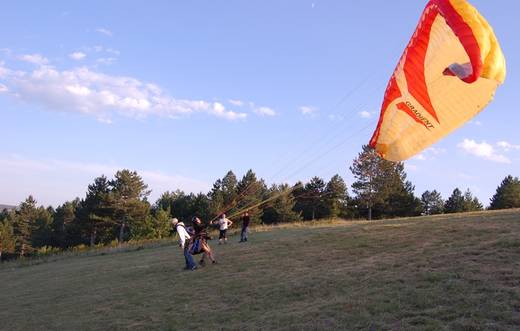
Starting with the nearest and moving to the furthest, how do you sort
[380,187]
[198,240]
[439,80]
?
[439,80] < [198,240] < [380,187]

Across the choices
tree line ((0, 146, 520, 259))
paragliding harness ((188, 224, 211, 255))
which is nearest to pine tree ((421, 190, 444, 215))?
tree line ((0, 146, 520, 259))

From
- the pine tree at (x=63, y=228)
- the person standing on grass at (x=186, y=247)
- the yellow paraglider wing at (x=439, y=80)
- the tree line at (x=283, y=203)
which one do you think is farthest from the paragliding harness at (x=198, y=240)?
the pine tree at (x=63, y=228)

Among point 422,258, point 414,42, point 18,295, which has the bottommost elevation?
point 18,295

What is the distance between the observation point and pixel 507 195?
239 feet

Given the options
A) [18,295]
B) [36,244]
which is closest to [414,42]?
[18,295]

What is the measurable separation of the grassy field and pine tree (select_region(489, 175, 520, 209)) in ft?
194

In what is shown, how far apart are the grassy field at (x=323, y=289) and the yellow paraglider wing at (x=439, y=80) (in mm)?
2993

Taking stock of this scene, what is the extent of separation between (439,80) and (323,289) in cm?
508

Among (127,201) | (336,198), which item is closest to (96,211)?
(127,201)

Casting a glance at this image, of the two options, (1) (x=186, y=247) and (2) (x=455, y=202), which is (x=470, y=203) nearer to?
(2) (x=455, y=202)

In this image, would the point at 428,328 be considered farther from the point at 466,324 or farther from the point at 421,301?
the point at 421,301

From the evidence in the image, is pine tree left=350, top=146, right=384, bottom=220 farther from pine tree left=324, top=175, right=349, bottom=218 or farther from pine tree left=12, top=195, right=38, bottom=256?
pine tree left=12, top=195, right=38, bottom=256

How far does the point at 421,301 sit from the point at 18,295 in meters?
15.1

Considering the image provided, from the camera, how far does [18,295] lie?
18.3m
